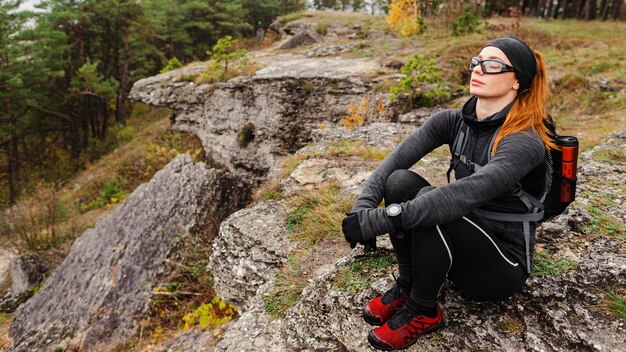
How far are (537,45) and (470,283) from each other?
512 inches

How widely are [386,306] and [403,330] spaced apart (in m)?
0.28

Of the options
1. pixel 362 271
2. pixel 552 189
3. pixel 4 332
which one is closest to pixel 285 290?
pixel 362 271

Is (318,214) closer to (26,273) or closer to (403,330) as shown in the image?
(403,330)

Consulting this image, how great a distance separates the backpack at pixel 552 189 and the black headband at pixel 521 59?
302 millimetres

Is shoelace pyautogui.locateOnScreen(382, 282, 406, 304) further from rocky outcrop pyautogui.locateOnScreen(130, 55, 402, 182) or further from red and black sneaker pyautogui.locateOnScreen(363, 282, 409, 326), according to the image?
rocky outcrop pyautogui.locateOnScreen(130, 55, 402, 182)

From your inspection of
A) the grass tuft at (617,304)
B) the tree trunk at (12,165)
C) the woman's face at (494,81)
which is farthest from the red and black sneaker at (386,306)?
the tree trunk at (12,165)

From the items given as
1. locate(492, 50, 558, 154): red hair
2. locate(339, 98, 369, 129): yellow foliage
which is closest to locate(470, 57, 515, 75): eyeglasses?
locate(492, 50, 558, 154): red hair

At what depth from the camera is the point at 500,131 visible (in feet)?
7.34

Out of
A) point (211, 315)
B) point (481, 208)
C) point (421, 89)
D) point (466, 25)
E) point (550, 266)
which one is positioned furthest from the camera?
point (466, 25)

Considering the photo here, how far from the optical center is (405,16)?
17141 millimetres

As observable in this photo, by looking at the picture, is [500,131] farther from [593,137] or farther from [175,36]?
[175,36]

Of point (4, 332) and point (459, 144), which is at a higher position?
point (459, 144)

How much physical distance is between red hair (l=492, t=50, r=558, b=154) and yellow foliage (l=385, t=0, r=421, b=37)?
15412mm

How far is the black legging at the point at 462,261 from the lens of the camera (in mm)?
2182
